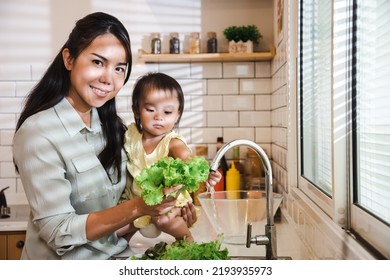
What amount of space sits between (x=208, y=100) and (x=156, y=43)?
0.13 meters

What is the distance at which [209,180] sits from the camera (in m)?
0.69

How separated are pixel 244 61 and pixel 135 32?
0.21m

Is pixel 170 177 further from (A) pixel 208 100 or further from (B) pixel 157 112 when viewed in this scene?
(A) pixel 208 100

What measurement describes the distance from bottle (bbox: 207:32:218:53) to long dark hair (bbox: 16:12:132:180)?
0.16 meters

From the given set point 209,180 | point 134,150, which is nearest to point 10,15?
point 134,150

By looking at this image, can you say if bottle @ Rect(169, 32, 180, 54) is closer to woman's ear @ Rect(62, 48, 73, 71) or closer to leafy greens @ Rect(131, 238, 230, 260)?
woman's ear @ Rect(62, 48, 73, 71)

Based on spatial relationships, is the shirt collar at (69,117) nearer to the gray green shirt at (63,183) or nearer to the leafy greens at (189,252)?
the gray green shirt at (63,183)

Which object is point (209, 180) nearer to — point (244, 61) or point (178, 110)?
point (178, 110)

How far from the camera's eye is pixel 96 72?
74cm

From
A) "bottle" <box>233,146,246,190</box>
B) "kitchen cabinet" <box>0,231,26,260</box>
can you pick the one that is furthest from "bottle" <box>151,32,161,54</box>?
"kitchen cabinet" <box>0,231,26,260</box>

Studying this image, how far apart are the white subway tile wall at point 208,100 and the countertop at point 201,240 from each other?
44 mm

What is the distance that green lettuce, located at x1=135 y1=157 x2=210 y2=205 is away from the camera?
612 mm

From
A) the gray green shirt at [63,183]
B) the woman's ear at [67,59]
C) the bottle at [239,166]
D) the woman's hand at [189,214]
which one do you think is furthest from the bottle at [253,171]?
the woman's ear at [67,59]

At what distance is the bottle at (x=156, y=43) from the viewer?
821 mm
